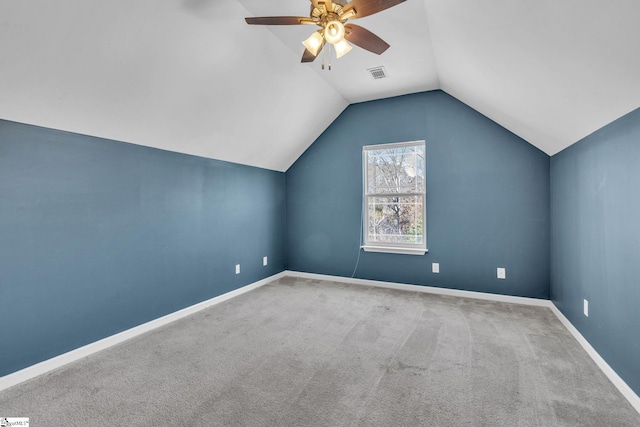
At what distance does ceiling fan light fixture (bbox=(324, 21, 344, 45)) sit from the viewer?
1820mm

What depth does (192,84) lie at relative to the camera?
2531mm

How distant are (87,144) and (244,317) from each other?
212 centimetres

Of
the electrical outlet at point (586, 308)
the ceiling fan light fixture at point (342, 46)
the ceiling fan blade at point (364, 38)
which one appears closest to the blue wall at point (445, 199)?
the electrical outlet at point (586, 308)

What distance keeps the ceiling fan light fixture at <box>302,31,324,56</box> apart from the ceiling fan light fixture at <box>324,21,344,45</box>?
0.19ft

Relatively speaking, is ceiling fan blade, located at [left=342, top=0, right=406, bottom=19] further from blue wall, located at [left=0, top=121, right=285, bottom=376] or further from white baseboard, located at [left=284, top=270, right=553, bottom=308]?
white baseboard, located at [left=284, top=270, right=553, bottom=308]

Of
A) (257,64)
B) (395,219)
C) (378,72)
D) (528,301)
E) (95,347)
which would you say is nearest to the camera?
(95,347)

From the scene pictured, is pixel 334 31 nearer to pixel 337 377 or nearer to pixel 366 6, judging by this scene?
pixel 366 6

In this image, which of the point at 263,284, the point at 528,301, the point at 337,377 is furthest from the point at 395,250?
the point at 337,377

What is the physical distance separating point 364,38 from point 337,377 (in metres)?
2.34

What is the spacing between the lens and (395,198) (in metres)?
4.25

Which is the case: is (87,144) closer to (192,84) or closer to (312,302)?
(192,84)

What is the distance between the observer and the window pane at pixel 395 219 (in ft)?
13.5

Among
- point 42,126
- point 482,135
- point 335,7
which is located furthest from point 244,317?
point 482,135

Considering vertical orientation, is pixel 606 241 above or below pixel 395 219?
below
